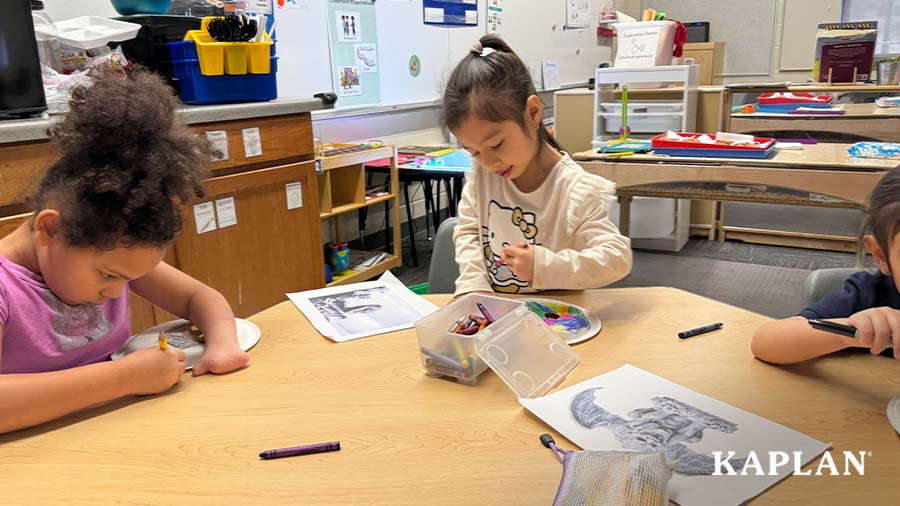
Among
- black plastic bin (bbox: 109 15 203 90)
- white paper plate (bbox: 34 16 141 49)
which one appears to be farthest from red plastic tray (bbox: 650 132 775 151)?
white paper plate (bbox: 34 16 141 49)

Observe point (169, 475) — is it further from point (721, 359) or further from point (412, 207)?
point (412, 207)

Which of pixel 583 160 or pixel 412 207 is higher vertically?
pixel 583 160

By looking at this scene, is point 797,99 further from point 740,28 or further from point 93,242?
point 93,242

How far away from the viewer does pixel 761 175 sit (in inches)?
92.2

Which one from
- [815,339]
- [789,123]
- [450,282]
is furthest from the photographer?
[789,123]

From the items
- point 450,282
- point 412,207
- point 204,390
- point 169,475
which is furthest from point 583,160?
point 169,475

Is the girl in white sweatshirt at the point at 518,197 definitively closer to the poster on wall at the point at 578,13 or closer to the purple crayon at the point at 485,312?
the purple crayon at the point at 485,312

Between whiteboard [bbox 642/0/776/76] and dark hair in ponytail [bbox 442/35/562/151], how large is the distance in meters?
6.53

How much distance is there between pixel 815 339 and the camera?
2.93 ft

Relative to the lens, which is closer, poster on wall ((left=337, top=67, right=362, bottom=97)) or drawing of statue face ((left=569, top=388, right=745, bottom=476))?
drawing of statue face ((left=569, top=388, right=745, bottom=476))

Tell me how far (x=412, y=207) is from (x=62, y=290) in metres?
3.33

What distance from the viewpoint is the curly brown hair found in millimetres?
820

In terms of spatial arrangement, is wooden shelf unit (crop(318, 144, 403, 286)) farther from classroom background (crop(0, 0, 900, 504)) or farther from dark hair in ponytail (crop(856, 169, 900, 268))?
dark hair in ponytail (crop(856, 169, 900, 268))

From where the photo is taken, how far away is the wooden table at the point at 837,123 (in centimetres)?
365
